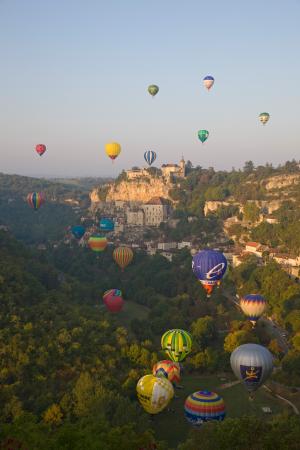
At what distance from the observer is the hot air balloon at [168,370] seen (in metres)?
28.1

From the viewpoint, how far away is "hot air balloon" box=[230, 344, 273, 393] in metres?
26.0

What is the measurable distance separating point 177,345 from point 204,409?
673 centimetres

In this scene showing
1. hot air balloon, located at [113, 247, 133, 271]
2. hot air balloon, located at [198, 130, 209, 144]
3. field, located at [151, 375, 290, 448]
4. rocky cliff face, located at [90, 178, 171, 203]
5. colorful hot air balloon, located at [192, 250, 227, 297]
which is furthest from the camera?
rocky cliff face, located at [90, 178, 171, 203]

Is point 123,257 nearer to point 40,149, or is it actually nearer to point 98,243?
point 98,243

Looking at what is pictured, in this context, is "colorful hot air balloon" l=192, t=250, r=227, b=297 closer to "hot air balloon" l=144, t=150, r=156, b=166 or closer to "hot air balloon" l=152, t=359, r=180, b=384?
"hot air balloon" l=152, t=359, r=180, b=384

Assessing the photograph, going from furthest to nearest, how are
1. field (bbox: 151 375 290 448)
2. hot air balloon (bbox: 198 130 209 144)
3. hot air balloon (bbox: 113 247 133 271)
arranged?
1. hot air balloon (bbox: 198 130 209 144)
2. hot air balloon (bbox: 113 247 133 271)
3. field (bbox: 151 375 290 448)

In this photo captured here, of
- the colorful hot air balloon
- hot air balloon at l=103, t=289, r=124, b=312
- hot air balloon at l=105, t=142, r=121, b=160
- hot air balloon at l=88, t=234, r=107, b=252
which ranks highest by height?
hot air balloon at l=105, t=142, r=121, b=160

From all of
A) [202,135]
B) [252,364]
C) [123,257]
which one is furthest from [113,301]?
[202,135]

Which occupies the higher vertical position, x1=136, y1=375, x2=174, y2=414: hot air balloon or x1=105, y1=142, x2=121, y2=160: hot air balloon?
x1=105, y1=142, x2=121, y2=160: hot air balloon

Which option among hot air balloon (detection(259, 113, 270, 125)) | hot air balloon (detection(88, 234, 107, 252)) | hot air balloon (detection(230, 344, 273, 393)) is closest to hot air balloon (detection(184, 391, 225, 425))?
hot air balloon (detection(230, 344, 273, 393))

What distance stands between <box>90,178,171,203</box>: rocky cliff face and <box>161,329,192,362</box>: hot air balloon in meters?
63.0

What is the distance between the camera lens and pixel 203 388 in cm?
2973

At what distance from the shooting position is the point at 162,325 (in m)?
37.9

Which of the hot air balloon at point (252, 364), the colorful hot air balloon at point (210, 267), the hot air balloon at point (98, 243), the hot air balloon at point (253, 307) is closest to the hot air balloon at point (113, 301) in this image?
the colorful hot air balloon at point (210, 267)
